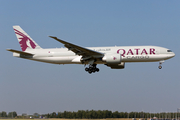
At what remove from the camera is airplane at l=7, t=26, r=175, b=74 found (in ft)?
124

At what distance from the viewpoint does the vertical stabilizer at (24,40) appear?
42941mm

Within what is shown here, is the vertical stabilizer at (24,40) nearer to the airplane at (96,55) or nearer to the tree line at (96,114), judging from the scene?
the airplane at (96,55)

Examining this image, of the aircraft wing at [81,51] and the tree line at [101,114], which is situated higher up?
the aircraft wing at [81,51]

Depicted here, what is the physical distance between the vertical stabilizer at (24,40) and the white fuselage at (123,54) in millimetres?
2797

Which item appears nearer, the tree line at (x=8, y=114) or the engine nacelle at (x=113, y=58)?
the engine nacelle at (x=113, y=58)

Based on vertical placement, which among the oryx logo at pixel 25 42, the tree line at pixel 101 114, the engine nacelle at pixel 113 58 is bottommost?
the tree line at pixel 101 114

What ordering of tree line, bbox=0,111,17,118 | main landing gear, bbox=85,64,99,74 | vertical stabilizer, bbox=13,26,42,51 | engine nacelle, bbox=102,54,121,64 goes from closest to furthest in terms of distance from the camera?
1. engine nacelle, bbox=102,54,121,64
2. tree line, bbox=0,111,17,118
3. main landing gear, bbox=85,64,99,74
4. vertical stabilizer, bbox=13,26,42,51

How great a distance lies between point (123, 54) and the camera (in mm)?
38312

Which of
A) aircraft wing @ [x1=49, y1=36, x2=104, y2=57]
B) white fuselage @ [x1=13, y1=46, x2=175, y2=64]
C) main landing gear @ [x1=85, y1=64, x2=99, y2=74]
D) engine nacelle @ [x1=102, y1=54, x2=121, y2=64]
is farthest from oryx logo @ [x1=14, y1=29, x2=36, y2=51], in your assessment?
engine nacelle @ [x1=102, y1=54, x2=121, y2=64]

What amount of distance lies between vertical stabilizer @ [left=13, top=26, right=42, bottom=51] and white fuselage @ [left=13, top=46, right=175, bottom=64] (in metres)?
2.80

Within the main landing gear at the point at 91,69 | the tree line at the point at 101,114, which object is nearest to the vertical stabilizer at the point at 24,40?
the main landing gear at the point at 91,69

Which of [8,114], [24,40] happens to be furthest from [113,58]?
[8,114]

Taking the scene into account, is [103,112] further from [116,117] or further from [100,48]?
[100,48]

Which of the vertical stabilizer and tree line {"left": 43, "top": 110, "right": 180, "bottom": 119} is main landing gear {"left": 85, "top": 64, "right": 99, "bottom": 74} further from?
the vertical stabilizer
